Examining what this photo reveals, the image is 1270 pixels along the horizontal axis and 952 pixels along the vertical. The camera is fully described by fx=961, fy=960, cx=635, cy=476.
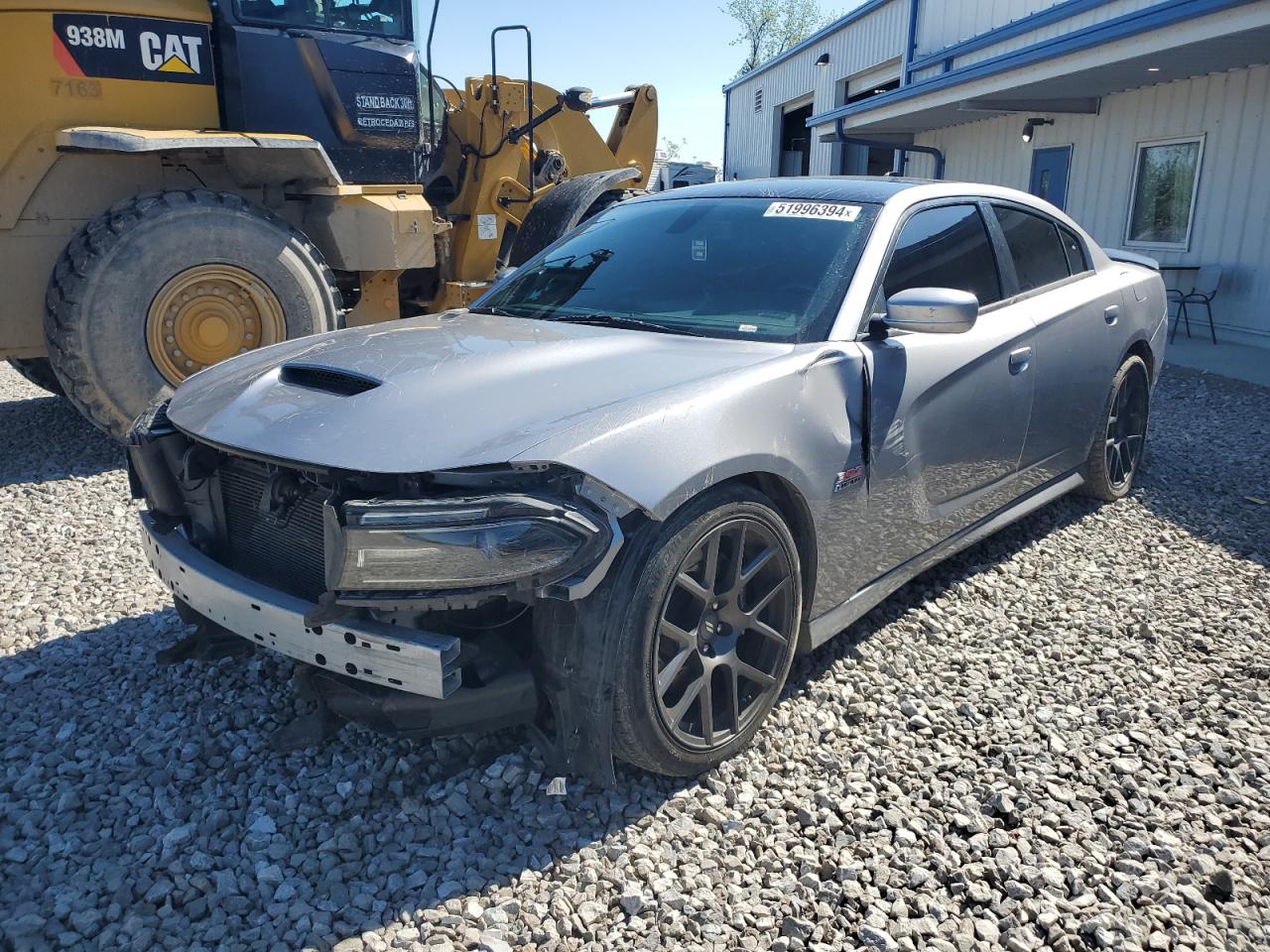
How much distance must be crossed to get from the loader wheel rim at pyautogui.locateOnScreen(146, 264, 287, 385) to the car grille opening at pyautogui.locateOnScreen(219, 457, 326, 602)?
3.13m

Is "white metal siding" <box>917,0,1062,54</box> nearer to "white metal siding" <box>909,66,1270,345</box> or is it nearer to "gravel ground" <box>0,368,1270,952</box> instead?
"white metal siding" <box>909,66,1270,345</box>

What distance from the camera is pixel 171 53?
18.9 ft

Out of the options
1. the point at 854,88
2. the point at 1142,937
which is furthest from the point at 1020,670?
the point at 854,88

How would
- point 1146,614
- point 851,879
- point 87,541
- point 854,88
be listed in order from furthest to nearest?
point 854,88 < point 87,541 < point 1146,614 < point 851,879

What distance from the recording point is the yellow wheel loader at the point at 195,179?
5289mm

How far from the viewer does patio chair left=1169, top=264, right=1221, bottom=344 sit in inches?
407

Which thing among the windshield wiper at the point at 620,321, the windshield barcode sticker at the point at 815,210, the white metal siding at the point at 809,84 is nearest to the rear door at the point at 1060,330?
the windshield barcode sticker at the point at 815,210

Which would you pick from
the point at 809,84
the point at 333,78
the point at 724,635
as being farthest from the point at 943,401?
the point at 809,84

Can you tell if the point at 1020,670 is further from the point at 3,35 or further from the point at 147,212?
the point at 3,35

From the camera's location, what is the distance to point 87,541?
4.47 m

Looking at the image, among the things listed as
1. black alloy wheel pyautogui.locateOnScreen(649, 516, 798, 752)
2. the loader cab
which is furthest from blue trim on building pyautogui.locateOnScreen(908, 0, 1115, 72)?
black alloy wheel pyautogui.locateOnScreen(649, 516, 798, 752)

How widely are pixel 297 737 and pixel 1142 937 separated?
2.14 metres

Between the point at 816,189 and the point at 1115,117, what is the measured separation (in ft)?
35.0

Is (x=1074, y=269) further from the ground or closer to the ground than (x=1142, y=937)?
further from the ground
